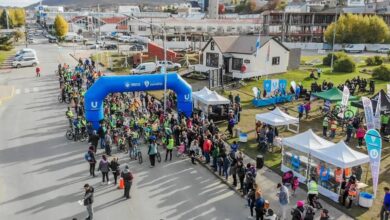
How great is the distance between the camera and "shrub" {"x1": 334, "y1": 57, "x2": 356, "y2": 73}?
5022 centimetres

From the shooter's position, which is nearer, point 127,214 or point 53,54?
point 127,214

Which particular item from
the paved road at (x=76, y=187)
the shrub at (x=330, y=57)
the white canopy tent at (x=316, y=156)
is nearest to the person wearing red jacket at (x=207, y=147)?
the paved road at (x=76, y=187)

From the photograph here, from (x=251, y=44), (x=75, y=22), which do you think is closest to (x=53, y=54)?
(x=251, y=44)

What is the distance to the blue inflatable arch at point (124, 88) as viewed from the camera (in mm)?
24219

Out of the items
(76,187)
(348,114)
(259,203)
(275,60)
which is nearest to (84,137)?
(76,187)

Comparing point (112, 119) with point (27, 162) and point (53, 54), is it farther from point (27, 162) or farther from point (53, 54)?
point (53, 54)

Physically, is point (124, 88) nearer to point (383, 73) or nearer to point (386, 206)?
point (386, 206)

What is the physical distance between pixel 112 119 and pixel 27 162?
5671mm

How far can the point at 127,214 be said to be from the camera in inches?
610

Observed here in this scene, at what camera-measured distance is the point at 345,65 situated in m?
50.3

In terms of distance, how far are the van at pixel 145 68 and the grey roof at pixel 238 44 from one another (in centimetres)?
838

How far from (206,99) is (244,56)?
16.7 m

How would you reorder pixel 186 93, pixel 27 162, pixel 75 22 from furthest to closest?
pixel 75 22, pixel 186 93, pixel 27 162

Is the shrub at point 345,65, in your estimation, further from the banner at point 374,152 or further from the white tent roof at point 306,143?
the banner at point 374,152
